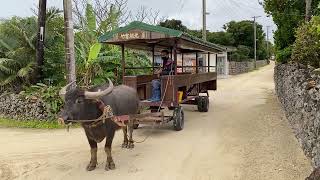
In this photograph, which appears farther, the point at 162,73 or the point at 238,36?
the point at 238,36

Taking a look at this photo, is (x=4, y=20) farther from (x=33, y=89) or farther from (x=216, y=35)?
(x=216, y=35)

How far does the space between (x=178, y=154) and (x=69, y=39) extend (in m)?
5.49

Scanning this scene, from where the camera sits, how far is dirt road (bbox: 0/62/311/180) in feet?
24.7

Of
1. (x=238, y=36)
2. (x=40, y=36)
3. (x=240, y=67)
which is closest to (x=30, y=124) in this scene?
(x=40, y=36)

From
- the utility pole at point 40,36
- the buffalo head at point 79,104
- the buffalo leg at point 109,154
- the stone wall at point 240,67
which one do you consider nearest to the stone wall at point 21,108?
the utility pole at point 40,36

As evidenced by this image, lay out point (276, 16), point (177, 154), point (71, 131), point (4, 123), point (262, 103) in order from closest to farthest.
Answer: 1. point (177, 154)
2. point (71, 131)
3. point (4, 123)
4. point (262, 103)
5. point (276, 16)

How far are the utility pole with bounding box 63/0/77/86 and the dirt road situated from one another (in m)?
1.81

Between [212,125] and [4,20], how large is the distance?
25.7 ft

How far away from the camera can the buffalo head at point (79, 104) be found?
7076mm

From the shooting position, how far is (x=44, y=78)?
14.3 metres

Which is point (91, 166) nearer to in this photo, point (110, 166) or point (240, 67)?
point (110, 166)

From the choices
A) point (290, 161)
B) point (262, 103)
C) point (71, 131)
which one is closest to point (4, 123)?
point (71, 131)

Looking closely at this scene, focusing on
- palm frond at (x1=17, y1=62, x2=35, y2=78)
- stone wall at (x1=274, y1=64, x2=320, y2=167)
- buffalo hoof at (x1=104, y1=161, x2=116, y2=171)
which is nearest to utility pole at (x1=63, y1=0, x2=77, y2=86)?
palm frond at (x1=17, y1=62, x2=35, y2=78)

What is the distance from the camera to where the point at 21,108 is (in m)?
13.2
